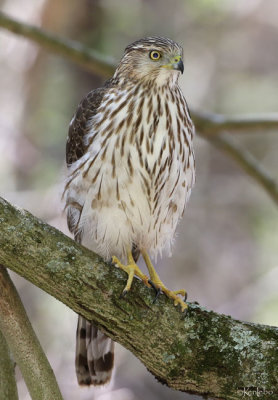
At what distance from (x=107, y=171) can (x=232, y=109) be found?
20.3ft

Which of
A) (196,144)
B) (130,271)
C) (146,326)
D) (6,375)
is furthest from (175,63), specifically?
(196,144)

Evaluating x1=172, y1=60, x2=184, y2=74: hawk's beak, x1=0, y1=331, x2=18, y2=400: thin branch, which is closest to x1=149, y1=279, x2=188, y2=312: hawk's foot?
x1=0, y1=331, x2=18, y2=400: thin branch

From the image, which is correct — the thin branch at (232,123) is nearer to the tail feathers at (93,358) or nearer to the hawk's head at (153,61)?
the hawk's head at (153,61)

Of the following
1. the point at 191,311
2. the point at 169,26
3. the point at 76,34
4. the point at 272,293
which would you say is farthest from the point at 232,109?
the point at 191,311

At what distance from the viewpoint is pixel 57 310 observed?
711 cm

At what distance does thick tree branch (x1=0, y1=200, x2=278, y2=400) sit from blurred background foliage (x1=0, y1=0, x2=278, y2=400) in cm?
362

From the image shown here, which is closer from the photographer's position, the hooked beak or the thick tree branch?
the thick tree branch

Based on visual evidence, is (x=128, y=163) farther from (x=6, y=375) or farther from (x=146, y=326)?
(x=6, y=375)

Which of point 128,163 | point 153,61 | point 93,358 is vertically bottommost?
point 93,358

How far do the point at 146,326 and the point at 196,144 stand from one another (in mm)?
5910

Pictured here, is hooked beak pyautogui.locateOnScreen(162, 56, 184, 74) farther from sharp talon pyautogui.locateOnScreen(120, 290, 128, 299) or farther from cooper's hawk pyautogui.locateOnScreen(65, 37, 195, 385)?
sharp talon pyautogui.locateOnScreen(120, 290, 128, 299)

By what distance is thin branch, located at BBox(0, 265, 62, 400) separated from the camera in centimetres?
315

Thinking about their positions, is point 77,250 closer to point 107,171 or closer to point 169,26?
point 107,171

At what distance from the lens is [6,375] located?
3.32m
